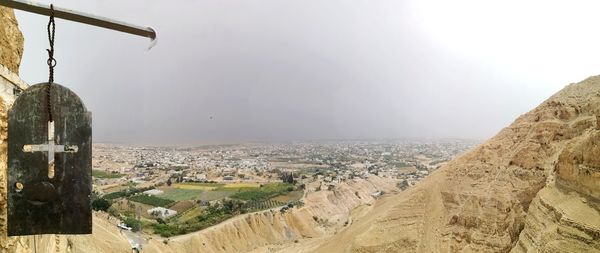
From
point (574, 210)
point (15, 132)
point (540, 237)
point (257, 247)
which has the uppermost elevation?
point (15, 132)

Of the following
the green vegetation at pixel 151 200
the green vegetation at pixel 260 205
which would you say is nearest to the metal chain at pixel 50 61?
the green vegetation at pixel 260 205

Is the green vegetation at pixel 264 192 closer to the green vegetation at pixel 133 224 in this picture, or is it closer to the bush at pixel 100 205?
the green vegetation at pixel 133 224

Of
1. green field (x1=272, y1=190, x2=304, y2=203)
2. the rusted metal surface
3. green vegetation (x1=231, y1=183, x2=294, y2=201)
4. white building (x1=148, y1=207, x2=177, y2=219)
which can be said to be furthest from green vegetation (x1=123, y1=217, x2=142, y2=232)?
the rusted metal surface

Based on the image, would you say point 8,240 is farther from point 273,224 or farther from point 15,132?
point 273,224

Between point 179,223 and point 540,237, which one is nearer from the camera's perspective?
point 540,237

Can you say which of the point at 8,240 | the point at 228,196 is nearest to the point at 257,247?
the point at 228,196

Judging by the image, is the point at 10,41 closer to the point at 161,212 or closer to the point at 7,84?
the point at 7,84

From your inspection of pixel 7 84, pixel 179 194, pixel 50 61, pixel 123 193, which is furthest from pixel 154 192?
pixel 50 61

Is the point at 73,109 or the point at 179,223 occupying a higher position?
the point at 73,109
